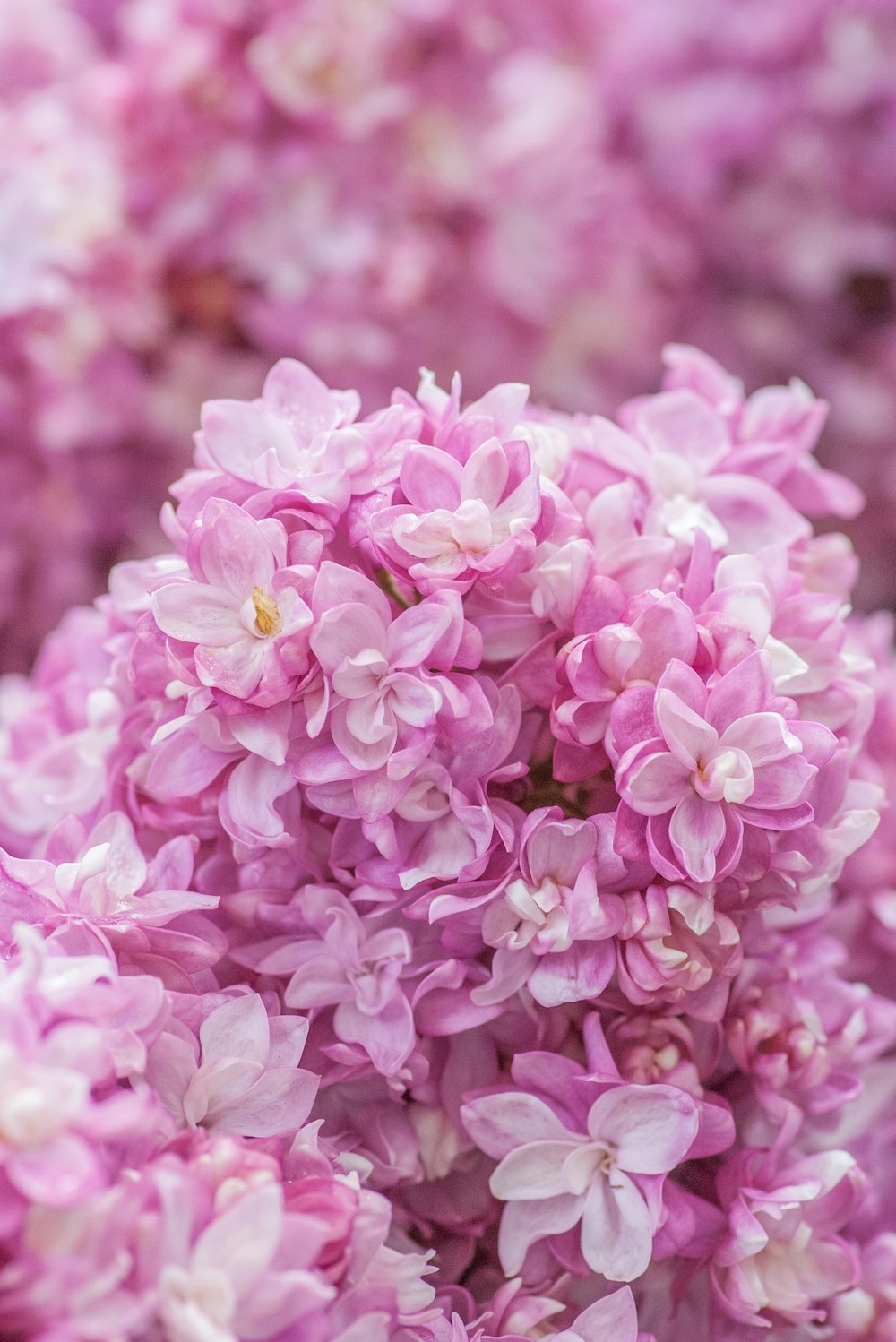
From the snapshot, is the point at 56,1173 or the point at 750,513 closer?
the point at 56,1173

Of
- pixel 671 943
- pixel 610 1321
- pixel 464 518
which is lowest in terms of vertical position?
pixel 610 1321

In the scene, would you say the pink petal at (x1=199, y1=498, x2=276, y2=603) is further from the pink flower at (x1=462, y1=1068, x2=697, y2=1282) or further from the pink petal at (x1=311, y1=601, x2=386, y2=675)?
the pink flower at (x1=462, y1=1068, x2=697, y2=1282)

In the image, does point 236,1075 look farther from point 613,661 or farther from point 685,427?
point 685,427

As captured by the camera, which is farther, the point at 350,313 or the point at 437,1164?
the point at 350,313

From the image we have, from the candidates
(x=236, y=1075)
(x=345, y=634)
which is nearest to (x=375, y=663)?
(x=345, y=634)

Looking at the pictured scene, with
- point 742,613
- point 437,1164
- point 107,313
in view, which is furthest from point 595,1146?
point 107,313

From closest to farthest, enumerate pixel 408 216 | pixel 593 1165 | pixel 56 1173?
pixel 56 1173
pixel 593 1165
pixel 408 216

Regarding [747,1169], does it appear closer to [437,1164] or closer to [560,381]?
[437,1164]
